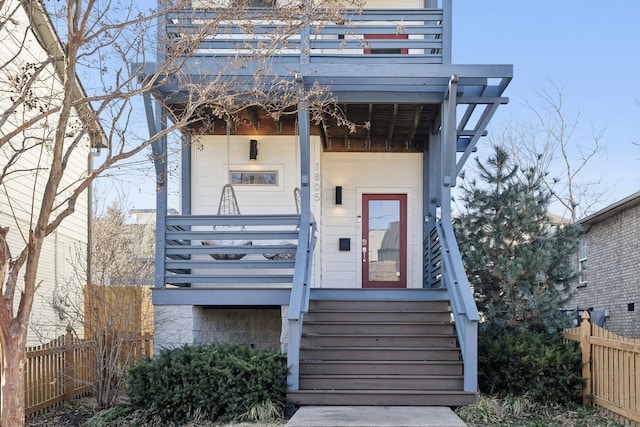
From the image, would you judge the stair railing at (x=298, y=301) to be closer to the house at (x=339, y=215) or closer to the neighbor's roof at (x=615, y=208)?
the house at (x=339, y=215)

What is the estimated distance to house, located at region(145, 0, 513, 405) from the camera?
8852mm

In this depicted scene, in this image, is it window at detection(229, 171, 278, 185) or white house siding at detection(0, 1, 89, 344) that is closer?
window at detection(229, 171, 278, 185)

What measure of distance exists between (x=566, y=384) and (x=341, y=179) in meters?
5.50

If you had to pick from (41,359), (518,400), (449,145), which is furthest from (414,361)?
(41,359)

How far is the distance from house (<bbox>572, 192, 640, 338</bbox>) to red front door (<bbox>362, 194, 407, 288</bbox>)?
423 centimetres

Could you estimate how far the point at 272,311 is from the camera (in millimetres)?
11609

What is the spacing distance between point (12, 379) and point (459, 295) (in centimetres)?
520

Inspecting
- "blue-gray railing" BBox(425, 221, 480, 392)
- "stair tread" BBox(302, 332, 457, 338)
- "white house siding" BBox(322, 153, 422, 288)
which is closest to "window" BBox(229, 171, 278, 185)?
"white house siding" BBox(322, 153, 422, 288)

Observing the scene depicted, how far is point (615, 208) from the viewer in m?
15.9

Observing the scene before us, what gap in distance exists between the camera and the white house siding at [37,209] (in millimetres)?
12539

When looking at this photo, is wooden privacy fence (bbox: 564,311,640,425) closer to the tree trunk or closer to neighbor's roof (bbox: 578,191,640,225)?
the tree trunk

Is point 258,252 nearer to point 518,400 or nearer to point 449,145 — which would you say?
point 449,145

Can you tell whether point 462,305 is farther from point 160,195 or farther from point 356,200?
point 160,195

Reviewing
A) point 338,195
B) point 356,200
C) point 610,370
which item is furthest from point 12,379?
point 356,200
